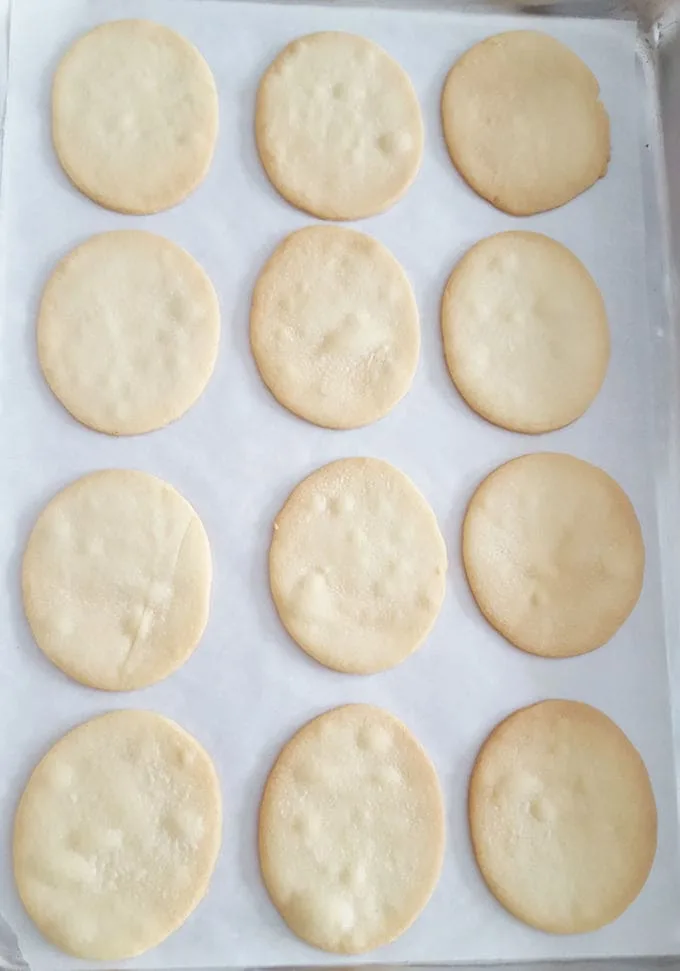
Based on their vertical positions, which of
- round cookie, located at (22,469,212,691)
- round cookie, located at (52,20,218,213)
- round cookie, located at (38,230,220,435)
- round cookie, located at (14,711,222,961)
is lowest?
round cookie, located at (14,711,222,961)

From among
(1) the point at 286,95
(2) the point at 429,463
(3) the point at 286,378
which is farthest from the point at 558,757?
(1) the point at 286,95

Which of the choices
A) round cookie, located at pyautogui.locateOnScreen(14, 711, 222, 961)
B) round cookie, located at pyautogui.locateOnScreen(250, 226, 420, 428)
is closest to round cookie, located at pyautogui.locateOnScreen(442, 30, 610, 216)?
round cookie, located at pyautogui.locateOnScreen(250, 226, 420, 428)

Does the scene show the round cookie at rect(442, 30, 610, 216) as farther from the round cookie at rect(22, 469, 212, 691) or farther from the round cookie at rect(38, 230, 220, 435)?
the round cookie at rect(22, 469, 212, 691)

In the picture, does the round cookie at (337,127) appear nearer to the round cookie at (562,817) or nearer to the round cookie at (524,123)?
the round cookie at (524,123)

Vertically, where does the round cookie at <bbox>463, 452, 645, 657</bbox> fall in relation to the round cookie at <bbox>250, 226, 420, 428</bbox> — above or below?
below

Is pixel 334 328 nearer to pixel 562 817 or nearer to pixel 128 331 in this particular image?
pixel 128 331

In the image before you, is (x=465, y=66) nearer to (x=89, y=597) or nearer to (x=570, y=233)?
(x=570, y=233)
